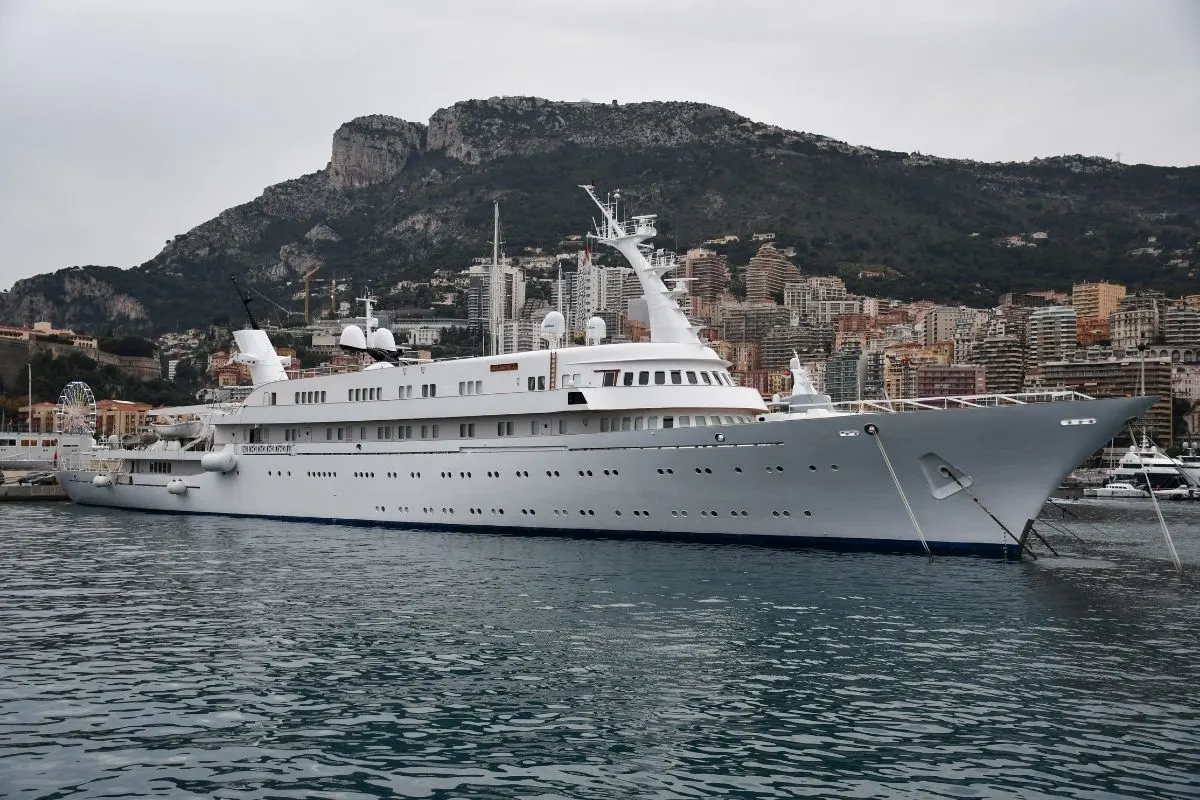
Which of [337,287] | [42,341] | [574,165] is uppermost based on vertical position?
[574,165]

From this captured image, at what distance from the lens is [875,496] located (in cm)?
2503

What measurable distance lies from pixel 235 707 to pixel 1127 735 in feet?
32.4

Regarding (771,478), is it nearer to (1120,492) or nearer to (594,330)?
(594,330)

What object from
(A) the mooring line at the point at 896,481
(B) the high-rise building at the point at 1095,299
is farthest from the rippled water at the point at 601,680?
(B) the high-rise building at the point at 1095,299

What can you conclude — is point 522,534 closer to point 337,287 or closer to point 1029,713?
point 1029,713

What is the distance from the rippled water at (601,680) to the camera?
10203 millimetres

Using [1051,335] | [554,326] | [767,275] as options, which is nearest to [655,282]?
[554,326]

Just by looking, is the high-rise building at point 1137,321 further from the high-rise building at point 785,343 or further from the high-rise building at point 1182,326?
the high-rise building at point 785,343

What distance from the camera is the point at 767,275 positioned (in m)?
166

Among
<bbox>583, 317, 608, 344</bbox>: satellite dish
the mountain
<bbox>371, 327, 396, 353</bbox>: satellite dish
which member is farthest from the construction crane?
<bbox>583, 317, 608, 344</bbox>: satellite dish

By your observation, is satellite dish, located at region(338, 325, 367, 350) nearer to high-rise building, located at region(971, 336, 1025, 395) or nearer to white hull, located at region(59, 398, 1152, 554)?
white hull, located at region(59, 398, 1152, 554)

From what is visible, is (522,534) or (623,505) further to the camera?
(522,534)

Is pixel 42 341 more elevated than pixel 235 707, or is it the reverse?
pixel 42 341

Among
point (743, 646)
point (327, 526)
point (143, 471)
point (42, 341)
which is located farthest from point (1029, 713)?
point (42, 341)
